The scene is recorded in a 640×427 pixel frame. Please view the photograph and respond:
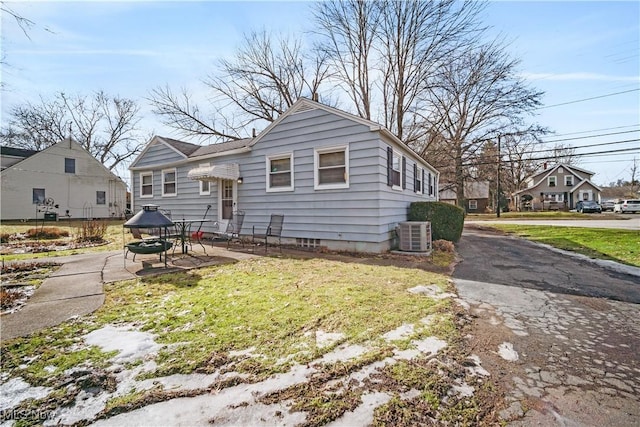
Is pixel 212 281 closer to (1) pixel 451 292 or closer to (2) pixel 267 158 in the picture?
(1) pixel 451 292

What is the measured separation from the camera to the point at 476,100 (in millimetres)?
19984

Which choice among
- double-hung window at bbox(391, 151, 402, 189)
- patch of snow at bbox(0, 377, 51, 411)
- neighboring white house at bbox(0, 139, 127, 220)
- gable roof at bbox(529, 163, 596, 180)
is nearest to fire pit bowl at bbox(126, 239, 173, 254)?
patch of snow at bbox(0, 377, 51, 411)

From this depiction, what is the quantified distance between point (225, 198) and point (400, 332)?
8728 millimetres

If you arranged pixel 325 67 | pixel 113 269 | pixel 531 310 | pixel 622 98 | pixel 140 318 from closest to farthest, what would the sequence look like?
pixel 140 318 → pixel 531 310 → pixel 113 269 → pixel 325 67 → pixel 622 98

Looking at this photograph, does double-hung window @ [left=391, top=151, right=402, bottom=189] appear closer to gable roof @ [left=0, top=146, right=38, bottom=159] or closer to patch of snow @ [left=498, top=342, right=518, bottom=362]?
patch of snow @ [left=498, top=342, right=518, bottom=362]

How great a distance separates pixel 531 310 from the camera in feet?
11.5

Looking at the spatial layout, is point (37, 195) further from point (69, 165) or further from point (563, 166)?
point (563, 166)

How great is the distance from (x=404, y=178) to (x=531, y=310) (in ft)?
20.8

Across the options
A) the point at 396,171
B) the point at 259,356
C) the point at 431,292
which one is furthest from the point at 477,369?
the point at 396,171

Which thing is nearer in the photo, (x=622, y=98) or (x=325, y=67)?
(x=325, y=67)

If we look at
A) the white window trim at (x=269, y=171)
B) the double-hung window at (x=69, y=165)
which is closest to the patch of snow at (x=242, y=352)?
the white window trim at (x=269, y=171)

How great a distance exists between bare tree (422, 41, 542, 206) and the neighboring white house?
2774 cm

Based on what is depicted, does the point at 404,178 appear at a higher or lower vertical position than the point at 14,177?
lower

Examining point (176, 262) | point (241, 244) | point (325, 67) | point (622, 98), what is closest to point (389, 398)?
point (176, 262)
